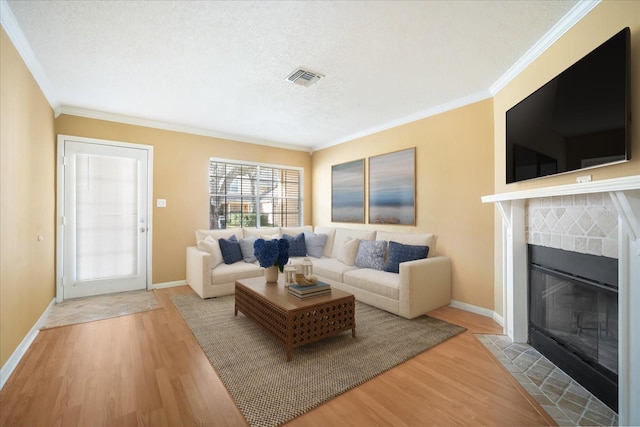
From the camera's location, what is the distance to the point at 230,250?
4.32m

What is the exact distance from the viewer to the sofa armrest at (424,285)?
3.07 m

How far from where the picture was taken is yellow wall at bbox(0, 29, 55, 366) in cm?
206

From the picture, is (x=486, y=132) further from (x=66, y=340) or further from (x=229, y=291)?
(x=66, y=340)

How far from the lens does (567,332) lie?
212 cm

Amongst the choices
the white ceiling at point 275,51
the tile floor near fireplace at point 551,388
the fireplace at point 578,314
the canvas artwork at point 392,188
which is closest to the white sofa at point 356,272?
the canvas artwork at point 392,188

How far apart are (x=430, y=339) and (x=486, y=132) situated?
233 centimetres

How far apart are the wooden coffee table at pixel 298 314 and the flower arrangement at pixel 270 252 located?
267mm

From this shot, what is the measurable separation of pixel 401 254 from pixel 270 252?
167 centimetres

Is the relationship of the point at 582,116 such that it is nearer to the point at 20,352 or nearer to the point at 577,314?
the point at 577,314

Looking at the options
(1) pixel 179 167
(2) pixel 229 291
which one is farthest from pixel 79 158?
(2) pixel 229 291

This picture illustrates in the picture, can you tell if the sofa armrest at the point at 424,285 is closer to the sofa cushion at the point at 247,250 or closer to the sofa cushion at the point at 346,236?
the sofa cushion at the point at 346,236

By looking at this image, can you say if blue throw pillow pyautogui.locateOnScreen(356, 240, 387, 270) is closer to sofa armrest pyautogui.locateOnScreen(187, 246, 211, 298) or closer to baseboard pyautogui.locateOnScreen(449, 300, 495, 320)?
baseboard pyautogui.locateOnScreen(449, 300, 495, 320)

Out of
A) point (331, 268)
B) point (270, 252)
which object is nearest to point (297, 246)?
point (331, 268)

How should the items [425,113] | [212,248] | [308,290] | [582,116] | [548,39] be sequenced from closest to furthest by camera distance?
1. [582,116]
2. [548,39]
3. [308,290]
4. [425,113]
5. [212,248]
